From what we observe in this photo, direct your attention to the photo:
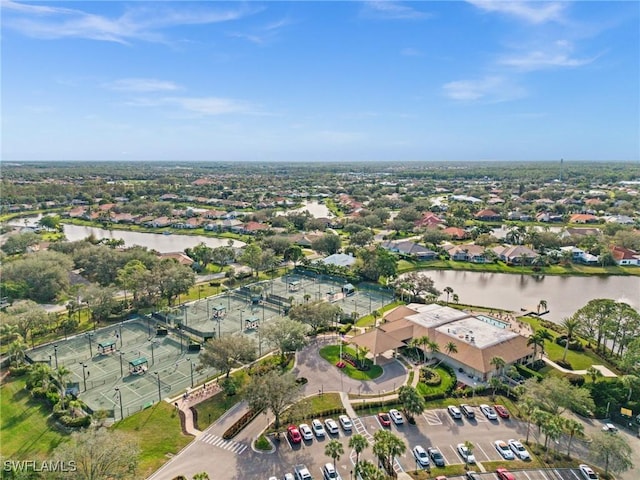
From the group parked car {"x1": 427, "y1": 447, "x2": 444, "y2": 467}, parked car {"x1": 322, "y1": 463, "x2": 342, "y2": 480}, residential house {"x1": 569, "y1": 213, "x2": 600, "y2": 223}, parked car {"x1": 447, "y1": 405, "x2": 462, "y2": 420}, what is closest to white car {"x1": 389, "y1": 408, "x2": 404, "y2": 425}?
parked car {"x1": 427, "y1": 447, "x2": 444, "y2": 467}

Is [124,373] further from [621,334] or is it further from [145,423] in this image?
[621,334]

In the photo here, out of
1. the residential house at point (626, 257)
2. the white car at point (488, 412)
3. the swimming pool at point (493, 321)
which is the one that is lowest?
the white car at point (488, 412)

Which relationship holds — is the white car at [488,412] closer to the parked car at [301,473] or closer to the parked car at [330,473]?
the parked car at [330,473]

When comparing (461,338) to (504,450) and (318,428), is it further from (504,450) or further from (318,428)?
(318,428)

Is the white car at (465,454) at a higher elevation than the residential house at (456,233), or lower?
lower

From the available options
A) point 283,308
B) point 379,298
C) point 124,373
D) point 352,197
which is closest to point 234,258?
point 283,308

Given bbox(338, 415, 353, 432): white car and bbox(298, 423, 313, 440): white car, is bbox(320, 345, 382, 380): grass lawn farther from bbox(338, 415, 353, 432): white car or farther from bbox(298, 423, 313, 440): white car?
bbox(298, 423, 313, 440): white car

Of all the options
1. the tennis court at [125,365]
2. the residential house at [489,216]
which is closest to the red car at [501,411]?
the tennis court at [125,365]
